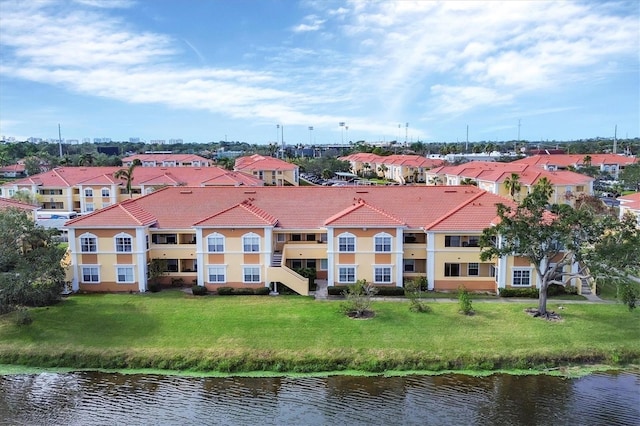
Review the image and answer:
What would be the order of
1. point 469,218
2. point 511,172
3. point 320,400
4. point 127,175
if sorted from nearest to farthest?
point 320,400 < point 469,218 < point 127,175 < point 511,172

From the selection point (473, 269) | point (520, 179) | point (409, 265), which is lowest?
point (473, 269)

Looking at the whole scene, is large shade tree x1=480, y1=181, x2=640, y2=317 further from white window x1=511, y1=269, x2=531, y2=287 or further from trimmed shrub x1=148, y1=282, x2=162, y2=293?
trimmed shrub x1=148, y1=282, x2=162, y2=293

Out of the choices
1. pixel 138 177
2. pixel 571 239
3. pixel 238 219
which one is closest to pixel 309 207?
pixel 238 219

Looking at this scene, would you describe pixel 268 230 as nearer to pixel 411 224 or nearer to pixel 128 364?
pixel 411 224

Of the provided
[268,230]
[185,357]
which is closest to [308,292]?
[268,230]

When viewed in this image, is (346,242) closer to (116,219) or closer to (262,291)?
(262,291)

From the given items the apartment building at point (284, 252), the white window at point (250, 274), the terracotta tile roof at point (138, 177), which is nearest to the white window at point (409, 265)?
the apartment building at point (284, 252)

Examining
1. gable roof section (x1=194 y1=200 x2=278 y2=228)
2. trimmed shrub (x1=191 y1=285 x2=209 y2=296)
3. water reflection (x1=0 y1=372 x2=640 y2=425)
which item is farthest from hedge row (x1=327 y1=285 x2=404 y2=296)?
water reflection (x1=0 y1=372 x2=640 y2=425)
